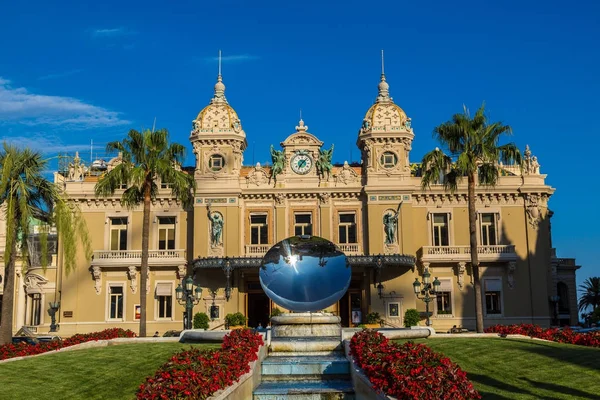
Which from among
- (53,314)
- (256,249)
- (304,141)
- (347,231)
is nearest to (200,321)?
(256,249)

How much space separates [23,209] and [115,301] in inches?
818

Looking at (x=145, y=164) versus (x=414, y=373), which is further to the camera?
(x=145, y=164)

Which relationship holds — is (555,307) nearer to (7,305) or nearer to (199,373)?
(7,305)

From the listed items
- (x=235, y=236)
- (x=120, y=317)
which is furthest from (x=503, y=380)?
(x=120, y=317)

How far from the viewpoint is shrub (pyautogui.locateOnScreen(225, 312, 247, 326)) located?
41.0m

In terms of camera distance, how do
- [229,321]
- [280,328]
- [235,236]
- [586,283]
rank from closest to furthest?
[280,328] < [229,321] < [235,236] < [586,283]

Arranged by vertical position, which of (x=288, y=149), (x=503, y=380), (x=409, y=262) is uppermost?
(x=288, y=149)

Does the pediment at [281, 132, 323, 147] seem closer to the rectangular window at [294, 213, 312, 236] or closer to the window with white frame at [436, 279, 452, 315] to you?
the rectangular window at [294, 213, 312, 236]

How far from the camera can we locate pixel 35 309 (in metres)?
46.5

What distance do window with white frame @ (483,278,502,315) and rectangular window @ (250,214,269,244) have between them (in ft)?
47.9

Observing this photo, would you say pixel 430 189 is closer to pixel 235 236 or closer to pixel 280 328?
pixel 235 236

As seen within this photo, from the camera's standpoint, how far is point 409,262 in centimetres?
4275

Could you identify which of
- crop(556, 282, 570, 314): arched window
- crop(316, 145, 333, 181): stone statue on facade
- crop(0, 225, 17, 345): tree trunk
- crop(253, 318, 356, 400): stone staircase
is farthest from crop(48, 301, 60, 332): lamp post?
crop(556, 282, 570, 314): arched window

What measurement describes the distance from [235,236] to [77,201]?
1126 cm
